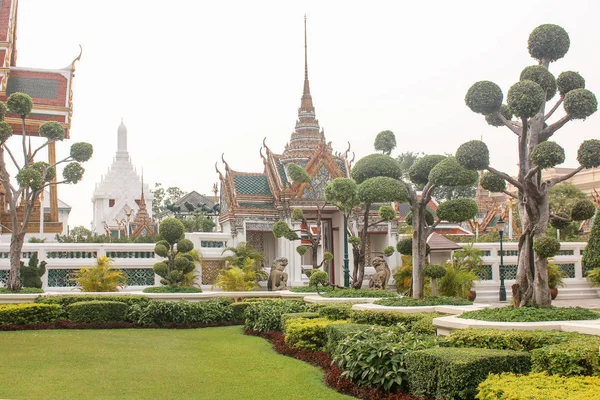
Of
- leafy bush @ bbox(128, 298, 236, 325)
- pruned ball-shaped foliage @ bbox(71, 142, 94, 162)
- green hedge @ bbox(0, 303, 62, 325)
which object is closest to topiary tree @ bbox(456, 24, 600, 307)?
leafy bush @ bbox(128, 298, 236, 325)

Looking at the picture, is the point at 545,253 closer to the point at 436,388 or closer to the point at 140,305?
the point at 436,388

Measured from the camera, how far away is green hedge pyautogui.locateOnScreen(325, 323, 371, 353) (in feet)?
32.8

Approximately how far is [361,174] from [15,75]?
1907 centimetres

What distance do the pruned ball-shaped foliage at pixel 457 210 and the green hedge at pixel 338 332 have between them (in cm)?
427

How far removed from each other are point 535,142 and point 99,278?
496 inches

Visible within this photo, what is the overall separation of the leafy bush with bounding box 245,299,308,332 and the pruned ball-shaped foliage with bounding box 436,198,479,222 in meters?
3.33

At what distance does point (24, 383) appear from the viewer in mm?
9328

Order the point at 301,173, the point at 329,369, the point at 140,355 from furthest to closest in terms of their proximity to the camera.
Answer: the point at 301,173 < the point at 140,355 < the point at 329,369

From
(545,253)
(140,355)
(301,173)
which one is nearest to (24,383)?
(140,355)

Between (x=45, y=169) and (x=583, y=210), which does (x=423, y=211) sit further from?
(x=45, y=169)

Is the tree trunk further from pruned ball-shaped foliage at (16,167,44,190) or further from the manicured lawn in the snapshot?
the manicured lawn

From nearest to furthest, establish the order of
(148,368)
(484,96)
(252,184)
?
(148,368) < (484,96) < (252,184)

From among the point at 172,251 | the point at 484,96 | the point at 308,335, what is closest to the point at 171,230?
the point at 172,251

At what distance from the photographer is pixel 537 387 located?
6566 millimetres
